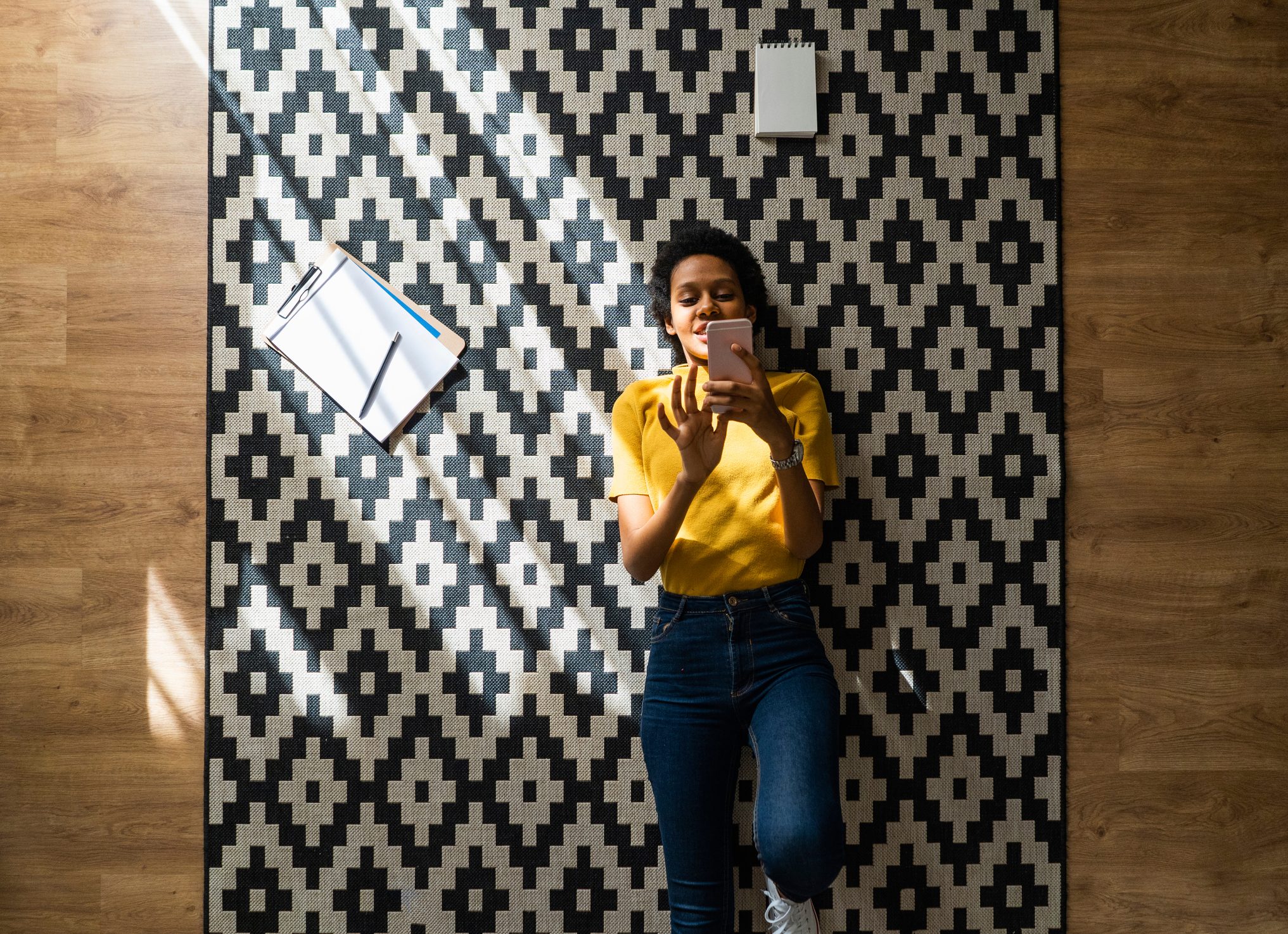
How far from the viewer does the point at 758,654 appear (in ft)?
4.71

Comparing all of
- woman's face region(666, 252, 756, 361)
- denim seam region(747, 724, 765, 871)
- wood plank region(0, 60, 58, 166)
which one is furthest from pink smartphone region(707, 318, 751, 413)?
wood plank region(0, 60, 58, 166)

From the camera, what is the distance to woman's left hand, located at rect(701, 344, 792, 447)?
1.36 metres

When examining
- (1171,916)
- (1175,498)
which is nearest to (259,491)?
(1175,498)

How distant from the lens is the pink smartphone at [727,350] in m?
1.35

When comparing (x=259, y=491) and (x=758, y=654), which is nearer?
(x=758, y=654)

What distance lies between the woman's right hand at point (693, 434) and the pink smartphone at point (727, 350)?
4 cm

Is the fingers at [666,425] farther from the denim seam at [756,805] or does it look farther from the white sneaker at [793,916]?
the white sneaker at [793,916]

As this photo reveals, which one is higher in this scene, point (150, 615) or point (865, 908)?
point (150, 615)

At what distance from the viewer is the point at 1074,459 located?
172cm

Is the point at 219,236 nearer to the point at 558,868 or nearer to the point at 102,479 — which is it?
the point at 102,479

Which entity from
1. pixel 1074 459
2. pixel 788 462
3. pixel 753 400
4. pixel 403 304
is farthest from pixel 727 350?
pixel 1074 459

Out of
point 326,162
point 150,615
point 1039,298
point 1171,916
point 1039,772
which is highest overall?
point 326,162

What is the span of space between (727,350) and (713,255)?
29 cm

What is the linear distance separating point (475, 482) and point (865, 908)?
119 centimetres
